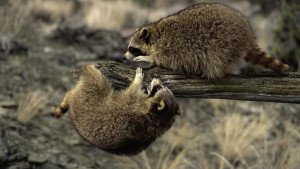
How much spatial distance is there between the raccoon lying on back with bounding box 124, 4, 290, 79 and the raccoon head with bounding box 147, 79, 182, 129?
Answer: 1.20 ft

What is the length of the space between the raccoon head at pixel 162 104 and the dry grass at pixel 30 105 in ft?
10.1

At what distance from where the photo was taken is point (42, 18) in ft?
35.7

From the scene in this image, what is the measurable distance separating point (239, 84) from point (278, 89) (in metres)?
0.30

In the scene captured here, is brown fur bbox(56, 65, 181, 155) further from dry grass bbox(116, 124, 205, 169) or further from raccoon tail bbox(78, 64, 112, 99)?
dry grass bbox(116, 124, 205, 169)

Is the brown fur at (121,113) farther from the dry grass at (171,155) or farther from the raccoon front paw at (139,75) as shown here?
the dry grass at (171,155)

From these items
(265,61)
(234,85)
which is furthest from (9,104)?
(265,61)

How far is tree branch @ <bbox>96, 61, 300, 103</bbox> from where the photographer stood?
121 inches

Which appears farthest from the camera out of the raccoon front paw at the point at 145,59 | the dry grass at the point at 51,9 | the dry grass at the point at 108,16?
the dry grass at the point at 108,16

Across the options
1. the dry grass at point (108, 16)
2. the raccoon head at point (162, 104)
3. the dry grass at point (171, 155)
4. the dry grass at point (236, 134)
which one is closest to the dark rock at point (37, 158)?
the dry grass at point (171, 155)

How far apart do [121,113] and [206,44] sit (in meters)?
0.84

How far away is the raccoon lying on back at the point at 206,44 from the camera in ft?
10.3

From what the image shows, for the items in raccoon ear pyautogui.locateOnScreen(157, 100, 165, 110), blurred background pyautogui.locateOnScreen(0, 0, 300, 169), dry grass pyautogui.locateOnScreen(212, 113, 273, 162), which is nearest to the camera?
raccoon ear pyautogui.locateOnScreen(157, 100, 165, 110)

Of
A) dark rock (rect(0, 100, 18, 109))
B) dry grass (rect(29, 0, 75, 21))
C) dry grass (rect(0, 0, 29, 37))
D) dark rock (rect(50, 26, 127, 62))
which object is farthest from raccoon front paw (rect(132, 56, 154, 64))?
dry grass (rect(29, 0, 75, 21))

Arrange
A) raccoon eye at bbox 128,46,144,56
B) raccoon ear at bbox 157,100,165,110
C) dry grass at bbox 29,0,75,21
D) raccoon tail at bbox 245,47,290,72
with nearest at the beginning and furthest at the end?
raccoon ear at bbox 157,100,165,110, raccoon tail at bbox 245,47,290,72, raccoon eye at bbox 128,46,144,56, dry grass at bbox 29,0,75,21
